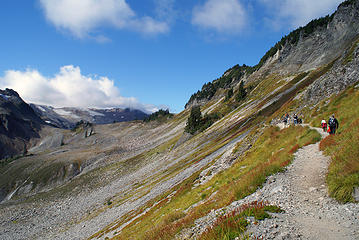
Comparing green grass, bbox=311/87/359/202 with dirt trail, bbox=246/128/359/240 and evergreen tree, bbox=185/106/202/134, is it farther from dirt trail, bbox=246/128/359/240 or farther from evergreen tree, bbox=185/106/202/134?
evergreen tree, bbox=185/106/202/134

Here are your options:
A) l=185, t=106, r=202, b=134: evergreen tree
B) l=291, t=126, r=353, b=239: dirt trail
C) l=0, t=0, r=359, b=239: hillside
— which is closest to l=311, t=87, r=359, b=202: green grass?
l=0, t=0, r=359, b=239: hillside

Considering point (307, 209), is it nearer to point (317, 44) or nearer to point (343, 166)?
point (343, 166)

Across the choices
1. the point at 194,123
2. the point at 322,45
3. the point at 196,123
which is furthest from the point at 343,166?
→ the point at 322,45

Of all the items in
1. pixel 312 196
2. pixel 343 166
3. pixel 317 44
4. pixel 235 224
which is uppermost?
pixel 317 44

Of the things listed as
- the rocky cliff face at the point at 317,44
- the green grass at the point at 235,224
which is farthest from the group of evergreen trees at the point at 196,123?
the green grass at the point at 235,224

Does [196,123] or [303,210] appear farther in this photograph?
[196,123]

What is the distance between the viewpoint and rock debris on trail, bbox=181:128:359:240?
A: 22.3 feet

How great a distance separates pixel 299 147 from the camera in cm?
1761

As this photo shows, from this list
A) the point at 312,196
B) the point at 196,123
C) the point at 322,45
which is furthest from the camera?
the point at 322,45

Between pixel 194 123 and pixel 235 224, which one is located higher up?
pixel 194 123

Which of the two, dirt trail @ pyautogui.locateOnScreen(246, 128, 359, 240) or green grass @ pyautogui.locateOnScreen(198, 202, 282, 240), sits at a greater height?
green grass @ pyautogui.locateOnScreen(198, 202, 282, 240)

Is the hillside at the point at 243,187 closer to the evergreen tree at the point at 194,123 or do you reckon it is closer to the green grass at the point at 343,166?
the green grass at the point at 343,166

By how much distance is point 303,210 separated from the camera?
28.5ft

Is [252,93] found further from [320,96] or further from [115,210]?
[115,210]
